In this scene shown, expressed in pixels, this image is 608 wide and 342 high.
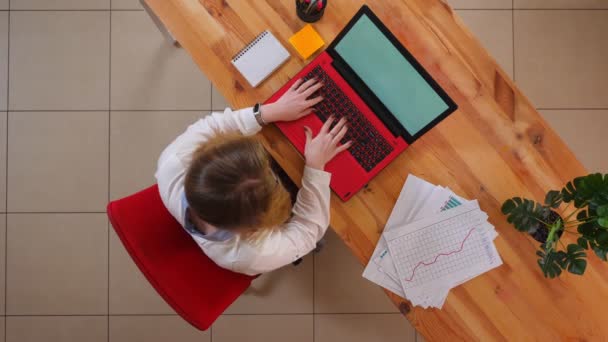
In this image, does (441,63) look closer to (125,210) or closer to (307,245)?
(307,245)

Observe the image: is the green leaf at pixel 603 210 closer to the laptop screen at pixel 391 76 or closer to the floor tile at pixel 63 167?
the laptop screen at pixel 391 76

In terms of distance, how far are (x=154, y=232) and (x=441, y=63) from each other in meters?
0.89

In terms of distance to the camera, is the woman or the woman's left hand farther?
the woman's left hand

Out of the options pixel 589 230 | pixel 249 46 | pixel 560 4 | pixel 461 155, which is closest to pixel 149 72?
pixel 249 46

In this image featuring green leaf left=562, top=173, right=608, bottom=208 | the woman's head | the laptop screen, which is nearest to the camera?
the woman's head

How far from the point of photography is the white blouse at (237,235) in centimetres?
114

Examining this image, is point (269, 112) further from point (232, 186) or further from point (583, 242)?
point (583, 242)

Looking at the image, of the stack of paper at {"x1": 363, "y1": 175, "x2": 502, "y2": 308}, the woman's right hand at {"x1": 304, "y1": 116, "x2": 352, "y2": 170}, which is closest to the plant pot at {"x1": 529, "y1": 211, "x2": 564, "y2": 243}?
the stack of paper at {"x1": 363, "y1": 175, "x2": 502, "y2": 308}

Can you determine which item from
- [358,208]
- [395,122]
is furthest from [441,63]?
[358,208]

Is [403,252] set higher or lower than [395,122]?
lower

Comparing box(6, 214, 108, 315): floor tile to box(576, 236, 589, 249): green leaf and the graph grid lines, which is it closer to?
the graph grid lines

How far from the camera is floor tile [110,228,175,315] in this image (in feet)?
6.70

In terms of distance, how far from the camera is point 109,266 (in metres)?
2.05

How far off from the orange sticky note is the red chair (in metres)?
0.56
